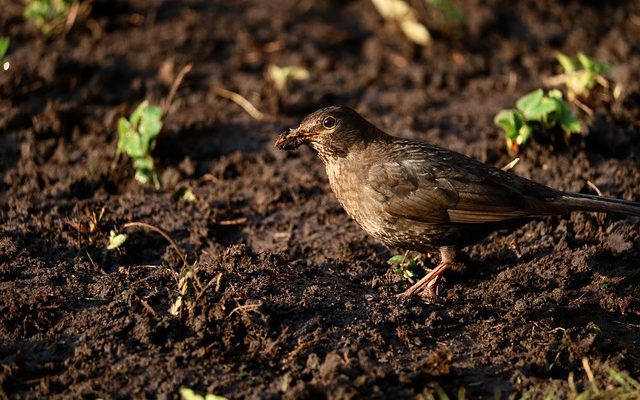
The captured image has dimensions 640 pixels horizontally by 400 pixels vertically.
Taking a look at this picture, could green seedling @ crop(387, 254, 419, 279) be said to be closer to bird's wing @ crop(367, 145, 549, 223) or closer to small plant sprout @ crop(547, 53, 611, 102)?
bird's wing @ crop(367, 145, 549, 223)

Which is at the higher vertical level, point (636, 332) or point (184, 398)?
point (184, 398)

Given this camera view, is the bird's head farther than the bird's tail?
Yes

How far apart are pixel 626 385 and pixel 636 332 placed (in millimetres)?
864

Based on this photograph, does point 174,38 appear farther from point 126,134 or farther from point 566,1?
point 566,1

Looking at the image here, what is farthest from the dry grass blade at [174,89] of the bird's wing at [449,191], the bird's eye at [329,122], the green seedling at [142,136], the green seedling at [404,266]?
the green seedling at [404,266]

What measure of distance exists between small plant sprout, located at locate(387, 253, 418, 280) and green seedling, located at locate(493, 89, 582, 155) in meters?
1.39

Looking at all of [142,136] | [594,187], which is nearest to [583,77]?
[594,187]

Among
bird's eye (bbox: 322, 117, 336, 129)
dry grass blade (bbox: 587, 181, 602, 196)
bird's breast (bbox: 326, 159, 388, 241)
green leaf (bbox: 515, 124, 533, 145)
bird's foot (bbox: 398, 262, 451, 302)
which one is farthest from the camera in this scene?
green leaf (bbox: 515, 124, 533, 145)

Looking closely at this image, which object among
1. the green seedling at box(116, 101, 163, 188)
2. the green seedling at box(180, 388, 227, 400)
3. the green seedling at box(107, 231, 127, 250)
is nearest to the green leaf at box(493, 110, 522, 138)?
the green seedling at box(116, 101, 163, 188)

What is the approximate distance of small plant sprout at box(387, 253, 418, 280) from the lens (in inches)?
233

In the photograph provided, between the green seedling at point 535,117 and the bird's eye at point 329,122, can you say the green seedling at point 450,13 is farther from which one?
the bird's eye at point 329,122

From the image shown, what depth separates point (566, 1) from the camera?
9.62 meters

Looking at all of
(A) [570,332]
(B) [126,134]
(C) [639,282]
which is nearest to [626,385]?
(A) [570,332]

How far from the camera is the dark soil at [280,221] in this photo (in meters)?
4.71
